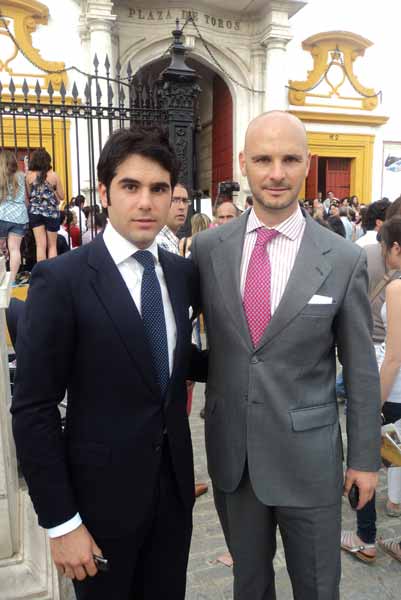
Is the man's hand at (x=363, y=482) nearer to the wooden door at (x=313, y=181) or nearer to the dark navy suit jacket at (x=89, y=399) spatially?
the dark navy suit jacket at (x=89, y=399)

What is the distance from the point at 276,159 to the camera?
168 cm

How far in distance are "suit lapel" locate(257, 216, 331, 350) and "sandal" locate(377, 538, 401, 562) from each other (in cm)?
173

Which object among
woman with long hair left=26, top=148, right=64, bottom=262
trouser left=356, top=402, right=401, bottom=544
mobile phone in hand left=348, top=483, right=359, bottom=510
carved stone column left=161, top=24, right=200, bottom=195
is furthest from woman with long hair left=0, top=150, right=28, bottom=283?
mobile phone in hand left=348, top=483, right=359, bottom=510

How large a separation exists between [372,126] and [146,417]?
53.0 feet

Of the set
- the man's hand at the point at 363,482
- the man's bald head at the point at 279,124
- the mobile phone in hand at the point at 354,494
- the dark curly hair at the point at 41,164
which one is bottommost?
the mobile phone in hand at the point at 354,494

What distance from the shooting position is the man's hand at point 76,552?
144 cm

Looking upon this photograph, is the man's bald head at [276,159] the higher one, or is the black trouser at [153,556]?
the man's bald head at [276,159]

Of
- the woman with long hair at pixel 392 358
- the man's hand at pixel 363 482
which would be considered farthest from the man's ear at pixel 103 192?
the woman with long hair at pixel 392 358

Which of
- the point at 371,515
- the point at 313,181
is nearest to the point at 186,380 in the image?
the point at 371,515

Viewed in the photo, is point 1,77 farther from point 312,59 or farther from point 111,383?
point 111,383

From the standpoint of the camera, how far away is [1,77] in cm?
1121

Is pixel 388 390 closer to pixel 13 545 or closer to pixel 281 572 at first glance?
pixel 281 572

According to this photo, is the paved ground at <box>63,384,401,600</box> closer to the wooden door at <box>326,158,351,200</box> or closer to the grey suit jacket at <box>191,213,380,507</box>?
the grey suit jacket at <box>191,213,380,507</box>

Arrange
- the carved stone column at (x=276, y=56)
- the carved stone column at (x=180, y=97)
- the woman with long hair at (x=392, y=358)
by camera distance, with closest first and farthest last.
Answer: the woman with long hair at (x=392, y=358) → the carved stone column at (x=180, y=97) → the carved stone column at (x=276, y=56)
